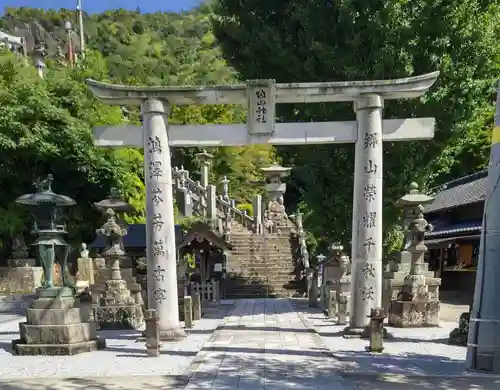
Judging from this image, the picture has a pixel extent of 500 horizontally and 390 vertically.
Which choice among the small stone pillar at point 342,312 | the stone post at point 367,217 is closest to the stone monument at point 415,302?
the small stone pillar at point 342,312

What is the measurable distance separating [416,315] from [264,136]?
6436 mm

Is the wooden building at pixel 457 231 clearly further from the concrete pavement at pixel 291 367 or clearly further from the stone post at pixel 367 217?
the stone post at pixel 367 217

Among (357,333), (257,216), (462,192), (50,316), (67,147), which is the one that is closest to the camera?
(50,316)

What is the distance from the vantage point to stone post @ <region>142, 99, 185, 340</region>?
9695mm

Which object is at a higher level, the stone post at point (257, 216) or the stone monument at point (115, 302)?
the stone post at point (257, 216)

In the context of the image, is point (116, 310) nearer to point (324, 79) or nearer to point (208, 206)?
point (324, 79)

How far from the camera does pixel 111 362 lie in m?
8.05

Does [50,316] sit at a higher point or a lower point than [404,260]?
lower

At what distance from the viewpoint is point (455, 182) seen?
2591cm

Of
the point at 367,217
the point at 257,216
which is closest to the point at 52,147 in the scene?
the point at 257,216

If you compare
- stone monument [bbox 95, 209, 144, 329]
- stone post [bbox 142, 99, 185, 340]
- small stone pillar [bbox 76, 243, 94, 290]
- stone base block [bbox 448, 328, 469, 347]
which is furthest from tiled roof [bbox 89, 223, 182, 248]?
stone base block [bbox 448, 328, 469, 347]

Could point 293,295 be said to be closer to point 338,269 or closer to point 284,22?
point 338,269

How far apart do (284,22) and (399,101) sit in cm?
449

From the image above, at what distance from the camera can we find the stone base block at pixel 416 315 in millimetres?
11797
